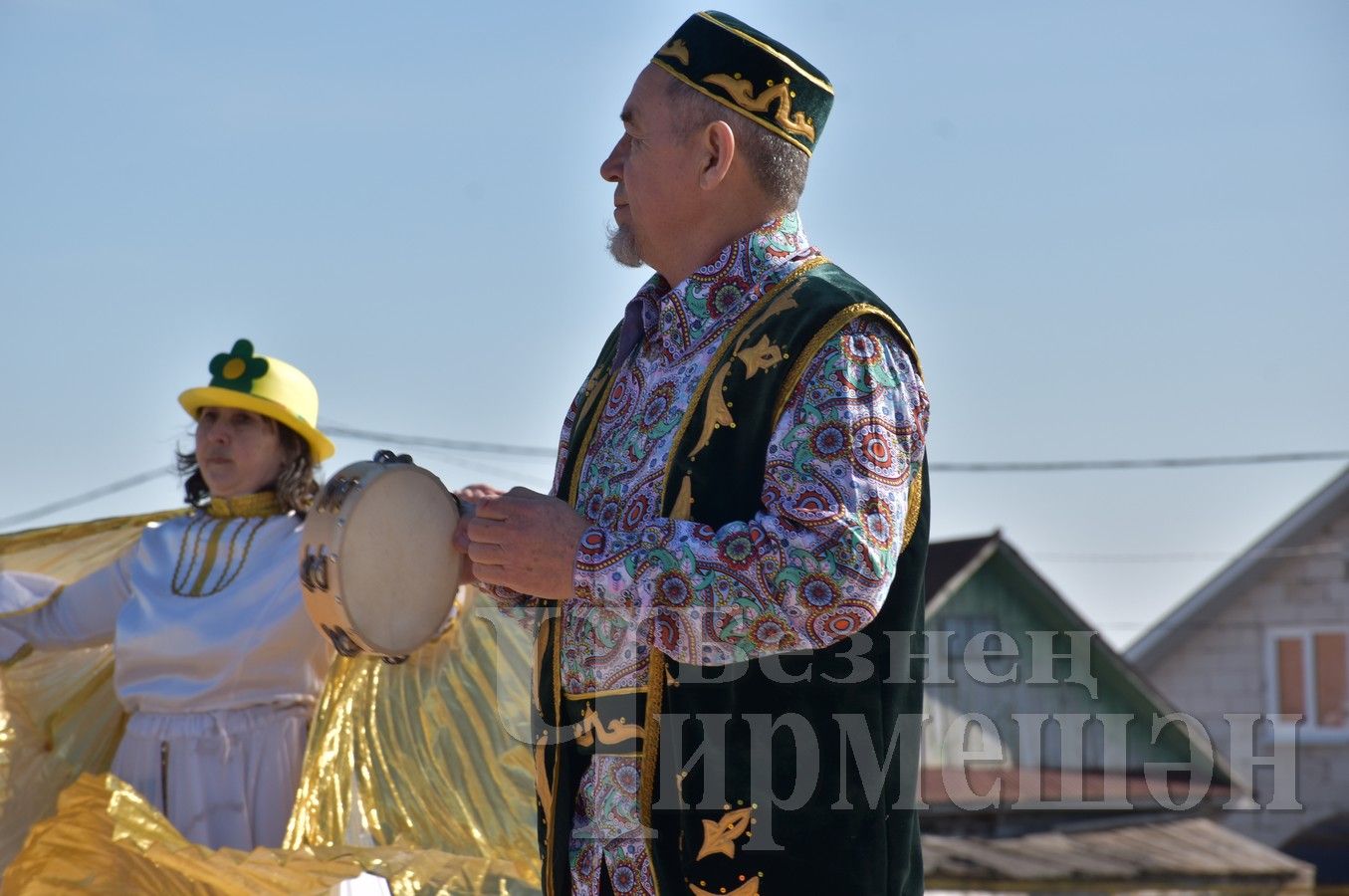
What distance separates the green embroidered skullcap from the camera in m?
2.75

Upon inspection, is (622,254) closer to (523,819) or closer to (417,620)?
(417,620)

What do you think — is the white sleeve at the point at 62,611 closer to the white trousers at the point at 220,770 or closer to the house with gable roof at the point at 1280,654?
the white trousers at the point at 220,770

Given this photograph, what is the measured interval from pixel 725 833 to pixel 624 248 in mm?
893

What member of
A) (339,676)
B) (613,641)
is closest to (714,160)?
(613,641)

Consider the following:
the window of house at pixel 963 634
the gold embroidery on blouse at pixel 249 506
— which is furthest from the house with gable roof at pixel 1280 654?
the gold embroidery on blouse at pixel 249 506

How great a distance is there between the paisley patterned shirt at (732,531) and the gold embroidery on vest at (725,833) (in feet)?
0.41

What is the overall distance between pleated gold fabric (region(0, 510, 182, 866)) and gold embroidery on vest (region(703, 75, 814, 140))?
287 cm

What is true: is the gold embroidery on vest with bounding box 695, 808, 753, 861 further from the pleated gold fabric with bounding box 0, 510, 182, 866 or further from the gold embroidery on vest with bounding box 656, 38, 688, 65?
the pleated gold fabric with bounding box 0, 510, 182, 866

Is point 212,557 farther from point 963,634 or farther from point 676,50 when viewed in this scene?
point 963,634

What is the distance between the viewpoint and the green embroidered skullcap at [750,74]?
2.75 m

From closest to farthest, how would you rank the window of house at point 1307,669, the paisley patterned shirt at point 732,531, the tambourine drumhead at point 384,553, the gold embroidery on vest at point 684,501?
the paisley patterned shirt at point 732,531 < the gold embroidery on vest at point 684,501 < the tambourine drumhead at point 384,553 < the window of house at point 1307,669

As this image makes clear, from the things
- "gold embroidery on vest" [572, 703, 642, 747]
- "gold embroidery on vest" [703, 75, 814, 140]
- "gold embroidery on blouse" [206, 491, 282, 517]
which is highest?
"gold embroidery on vest" [703, 75, 814, 140]

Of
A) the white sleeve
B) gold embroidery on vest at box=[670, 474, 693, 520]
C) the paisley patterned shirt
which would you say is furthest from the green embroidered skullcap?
the white sleeve

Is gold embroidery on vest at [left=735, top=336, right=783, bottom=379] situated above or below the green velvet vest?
above
